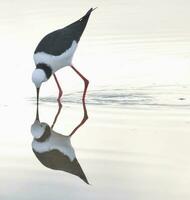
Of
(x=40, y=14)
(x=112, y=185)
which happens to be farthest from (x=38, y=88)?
(x=40, y=14)

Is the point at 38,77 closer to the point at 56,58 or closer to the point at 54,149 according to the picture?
the point at 56,58

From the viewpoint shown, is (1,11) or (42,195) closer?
(42,195)

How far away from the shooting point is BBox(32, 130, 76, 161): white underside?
636 centimetres

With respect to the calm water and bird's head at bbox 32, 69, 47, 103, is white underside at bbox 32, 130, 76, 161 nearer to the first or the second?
the calm water

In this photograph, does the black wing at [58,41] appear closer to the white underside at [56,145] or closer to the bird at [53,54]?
the bird at [53,54]

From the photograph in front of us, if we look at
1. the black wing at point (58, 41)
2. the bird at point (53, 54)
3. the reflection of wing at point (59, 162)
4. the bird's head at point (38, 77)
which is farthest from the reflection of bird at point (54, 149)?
the black wing at point (58, 41)

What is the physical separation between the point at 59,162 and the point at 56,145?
0.48 meters

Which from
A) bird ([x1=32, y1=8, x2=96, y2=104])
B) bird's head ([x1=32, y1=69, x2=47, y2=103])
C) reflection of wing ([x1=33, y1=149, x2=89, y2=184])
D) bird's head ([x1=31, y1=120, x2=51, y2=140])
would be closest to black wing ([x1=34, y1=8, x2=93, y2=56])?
bird ([x1=32, y1=8, x2=96, y2=104])

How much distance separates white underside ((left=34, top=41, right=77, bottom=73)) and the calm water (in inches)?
12.8

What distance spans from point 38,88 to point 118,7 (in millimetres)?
4930

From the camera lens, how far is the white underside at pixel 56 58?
8109mm

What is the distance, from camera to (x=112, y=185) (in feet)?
17.9

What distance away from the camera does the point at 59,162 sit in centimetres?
610

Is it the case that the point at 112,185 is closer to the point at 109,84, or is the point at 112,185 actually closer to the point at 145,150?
the point at 145,150
